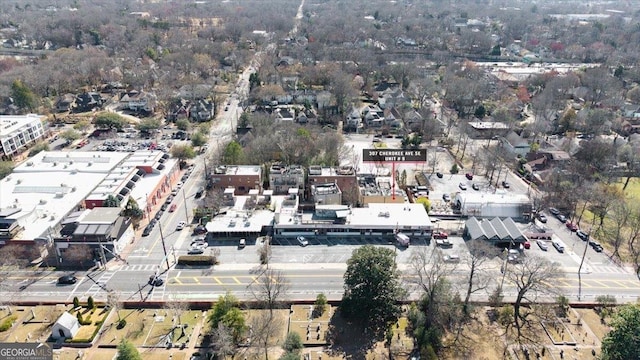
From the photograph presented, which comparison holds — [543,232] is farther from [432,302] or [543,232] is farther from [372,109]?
[372,109]

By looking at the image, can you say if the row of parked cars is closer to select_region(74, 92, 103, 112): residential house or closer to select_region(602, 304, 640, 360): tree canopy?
select_region(602, 304, 640, 360): tree canopy

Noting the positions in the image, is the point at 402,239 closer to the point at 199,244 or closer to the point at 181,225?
the point at 199,244

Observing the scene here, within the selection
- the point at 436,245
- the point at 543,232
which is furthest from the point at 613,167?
the point at 436,245

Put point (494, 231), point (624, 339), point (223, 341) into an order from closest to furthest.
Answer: point (624, 339) < point (223, 341) < point (494, 231)

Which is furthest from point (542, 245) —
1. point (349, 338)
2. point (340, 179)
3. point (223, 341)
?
point (223, 341)

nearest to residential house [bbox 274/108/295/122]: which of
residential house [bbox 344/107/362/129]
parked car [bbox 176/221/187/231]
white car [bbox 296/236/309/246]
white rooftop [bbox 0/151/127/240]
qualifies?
residential house [bbox 344/107/362/129]

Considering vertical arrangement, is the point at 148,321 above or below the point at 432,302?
below

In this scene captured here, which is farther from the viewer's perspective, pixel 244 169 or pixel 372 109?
pixel 372 109
